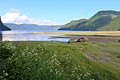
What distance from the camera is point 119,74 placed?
28.5m

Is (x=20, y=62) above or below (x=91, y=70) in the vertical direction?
above

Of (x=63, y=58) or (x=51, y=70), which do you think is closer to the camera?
(x=51, y=70)

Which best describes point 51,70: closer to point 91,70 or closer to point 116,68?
point 91,70

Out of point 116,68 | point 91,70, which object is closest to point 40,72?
point 91,70

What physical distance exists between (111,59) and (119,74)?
6.12 m

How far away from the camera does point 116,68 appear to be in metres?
30.9

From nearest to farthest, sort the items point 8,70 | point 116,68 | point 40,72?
1. point 8,70
2. point 40,72
3. point 116,68

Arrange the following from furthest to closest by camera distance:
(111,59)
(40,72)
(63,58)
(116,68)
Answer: (111,59)
(116,68)
(63,58)
(40,72)

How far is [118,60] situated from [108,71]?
24.4ft

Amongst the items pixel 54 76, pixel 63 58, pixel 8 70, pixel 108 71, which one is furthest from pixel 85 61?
pixel 8 70

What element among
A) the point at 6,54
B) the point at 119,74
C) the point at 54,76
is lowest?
the point at 119,74

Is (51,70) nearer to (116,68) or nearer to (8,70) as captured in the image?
(8,70)

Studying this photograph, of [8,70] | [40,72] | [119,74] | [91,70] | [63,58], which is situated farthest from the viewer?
[119,74]

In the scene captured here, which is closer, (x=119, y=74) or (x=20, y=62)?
(x=20, y=62)
